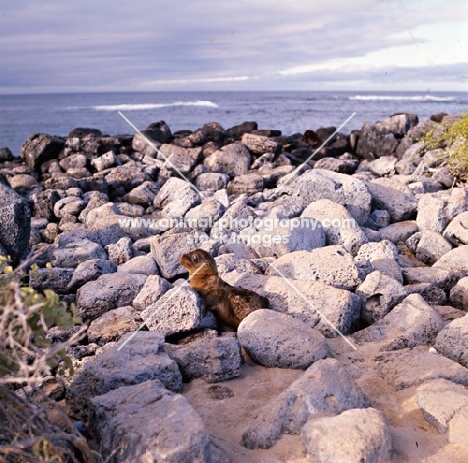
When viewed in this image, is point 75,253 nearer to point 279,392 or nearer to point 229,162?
point 279,392

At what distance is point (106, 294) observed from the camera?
5750mm

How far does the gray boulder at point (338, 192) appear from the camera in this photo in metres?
8.34

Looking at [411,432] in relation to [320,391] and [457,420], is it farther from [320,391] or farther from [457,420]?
[320,391]

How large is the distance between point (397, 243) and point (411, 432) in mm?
4602

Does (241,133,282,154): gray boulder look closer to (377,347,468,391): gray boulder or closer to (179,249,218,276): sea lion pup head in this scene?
(179,249,218,276): sea lion pup head

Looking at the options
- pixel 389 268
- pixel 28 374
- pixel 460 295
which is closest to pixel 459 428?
pixel 28 374

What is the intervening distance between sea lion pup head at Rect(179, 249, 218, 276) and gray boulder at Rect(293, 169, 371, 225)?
3.32 metres

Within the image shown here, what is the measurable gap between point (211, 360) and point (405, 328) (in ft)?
5.79

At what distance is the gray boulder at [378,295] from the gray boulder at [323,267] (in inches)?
7.0

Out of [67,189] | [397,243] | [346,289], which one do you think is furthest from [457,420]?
[67,189]

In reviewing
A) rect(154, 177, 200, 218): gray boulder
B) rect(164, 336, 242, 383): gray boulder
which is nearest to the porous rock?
rect(164, 336, 242, 383): gray boulder

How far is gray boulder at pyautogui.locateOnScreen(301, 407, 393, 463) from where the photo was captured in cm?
304

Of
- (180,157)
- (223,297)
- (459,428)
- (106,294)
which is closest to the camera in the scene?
(459,428)

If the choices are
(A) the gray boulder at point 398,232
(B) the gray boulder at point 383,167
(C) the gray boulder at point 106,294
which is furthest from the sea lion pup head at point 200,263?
(B) the gray boulder at point 383,167
